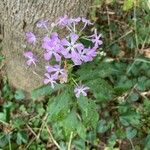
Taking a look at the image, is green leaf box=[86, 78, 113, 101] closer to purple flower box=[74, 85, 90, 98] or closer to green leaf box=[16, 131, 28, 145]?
purple flower box=[74, 85, 90, 98]

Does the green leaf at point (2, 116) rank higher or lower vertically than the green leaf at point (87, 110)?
lower

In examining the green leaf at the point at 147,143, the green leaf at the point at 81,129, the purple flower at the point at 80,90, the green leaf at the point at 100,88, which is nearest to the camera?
the purple flower at the point at 80,90

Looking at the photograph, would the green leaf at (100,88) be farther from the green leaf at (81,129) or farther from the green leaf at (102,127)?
the green leaf at (102,127)

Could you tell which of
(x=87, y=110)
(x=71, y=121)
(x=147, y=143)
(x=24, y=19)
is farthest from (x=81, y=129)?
(x=24, y=19)

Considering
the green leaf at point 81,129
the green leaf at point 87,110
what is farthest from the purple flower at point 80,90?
the green leaf at point 81,129

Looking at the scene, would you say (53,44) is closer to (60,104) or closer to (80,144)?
(60,104)

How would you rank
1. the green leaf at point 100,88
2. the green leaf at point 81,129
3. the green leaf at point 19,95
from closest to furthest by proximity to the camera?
the green leaf at point 100,88
the green leaf at point 81,129
the green leaf at point 19,95
